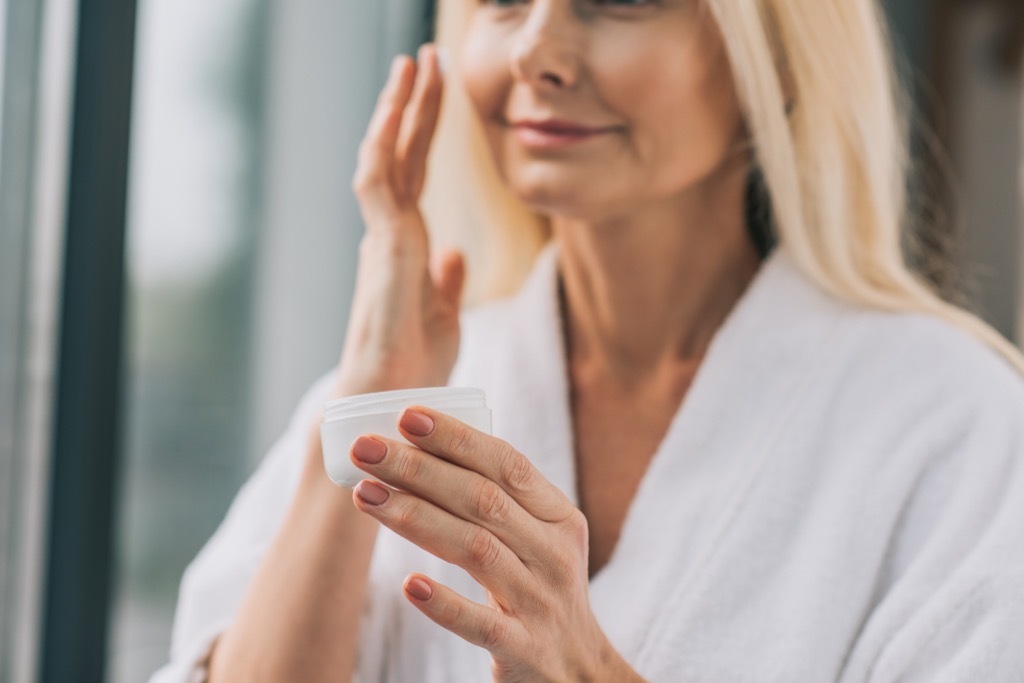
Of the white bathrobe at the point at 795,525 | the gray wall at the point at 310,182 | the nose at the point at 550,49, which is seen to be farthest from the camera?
the gray wall at the point at 310,182

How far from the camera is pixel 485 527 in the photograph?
1.94ft

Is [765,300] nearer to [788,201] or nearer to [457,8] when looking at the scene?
[788,201]

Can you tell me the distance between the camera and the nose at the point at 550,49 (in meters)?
0.90

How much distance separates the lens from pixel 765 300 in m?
1.00

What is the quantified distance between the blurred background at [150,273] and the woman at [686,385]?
265 mm

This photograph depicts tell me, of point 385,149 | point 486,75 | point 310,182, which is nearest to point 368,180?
point 385,149

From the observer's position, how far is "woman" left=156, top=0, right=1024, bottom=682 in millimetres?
829

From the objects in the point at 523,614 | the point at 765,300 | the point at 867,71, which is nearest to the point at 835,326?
the point at 765,300

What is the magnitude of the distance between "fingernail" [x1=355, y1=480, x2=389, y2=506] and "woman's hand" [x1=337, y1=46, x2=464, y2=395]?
0.34m

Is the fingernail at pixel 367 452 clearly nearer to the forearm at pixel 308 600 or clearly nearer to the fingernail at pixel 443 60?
the forearm at pixel 308 600

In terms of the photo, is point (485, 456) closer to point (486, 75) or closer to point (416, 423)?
point (416, 423)

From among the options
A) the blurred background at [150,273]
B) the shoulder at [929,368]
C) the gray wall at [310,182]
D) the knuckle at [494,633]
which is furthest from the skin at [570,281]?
the gray wall at [310,182]

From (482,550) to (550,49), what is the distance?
0.47m

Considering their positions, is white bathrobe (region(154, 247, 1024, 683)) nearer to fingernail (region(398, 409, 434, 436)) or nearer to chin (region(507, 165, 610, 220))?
chin (region(507, 165, 610, 220))
